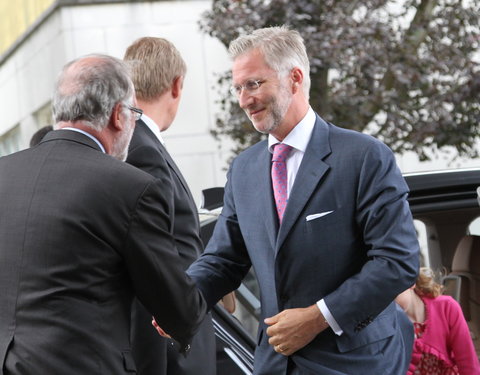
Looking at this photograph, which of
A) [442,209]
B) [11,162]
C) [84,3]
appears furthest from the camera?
[84,3]

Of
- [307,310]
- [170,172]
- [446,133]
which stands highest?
[170,172]

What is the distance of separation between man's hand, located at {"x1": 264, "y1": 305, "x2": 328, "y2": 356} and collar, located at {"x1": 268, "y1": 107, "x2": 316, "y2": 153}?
0.51 m

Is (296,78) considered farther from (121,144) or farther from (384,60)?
(384,60)

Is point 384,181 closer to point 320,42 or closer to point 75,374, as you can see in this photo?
point 75,374

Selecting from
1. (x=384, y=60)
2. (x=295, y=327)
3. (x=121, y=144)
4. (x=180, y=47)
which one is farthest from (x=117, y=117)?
(x=180, y=47)

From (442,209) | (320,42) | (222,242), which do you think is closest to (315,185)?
(222,242)

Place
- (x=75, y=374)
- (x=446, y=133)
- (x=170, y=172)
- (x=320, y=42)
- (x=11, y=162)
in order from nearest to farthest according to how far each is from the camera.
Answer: (x=75, y=374) → (x=11, y=162) → (x=170, y=172) → (x=320, y=42) → (x=446, y=133)

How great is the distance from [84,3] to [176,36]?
1.28 metres

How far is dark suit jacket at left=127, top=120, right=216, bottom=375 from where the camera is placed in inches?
136

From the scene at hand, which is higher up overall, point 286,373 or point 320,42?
point 320,42

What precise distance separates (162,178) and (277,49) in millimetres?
621

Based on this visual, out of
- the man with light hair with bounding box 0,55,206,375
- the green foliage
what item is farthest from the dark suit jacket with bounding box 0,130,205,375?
the green foliage

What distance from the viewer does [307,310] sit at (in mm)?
2930

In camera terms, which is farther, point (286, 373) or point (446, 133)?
point (446, 133)
